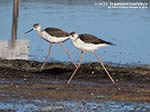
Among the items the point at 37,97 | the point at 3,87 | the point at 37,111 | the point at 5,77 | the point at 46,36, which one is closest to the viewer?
the point at 37,111

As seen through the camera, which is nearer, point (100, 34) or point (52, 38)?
point (52, 38)

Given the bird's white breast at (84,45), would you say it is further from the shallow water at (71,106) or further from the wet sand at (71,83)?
the shallow water at (71,106)

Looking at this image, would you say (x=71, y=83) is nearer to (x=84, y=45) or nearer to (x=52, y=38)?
(x=84, y=45)

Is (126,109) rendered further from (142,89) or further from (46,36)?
(46,36)

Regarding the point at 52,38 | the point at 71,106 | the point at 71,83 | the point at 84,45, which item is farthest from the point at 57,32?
the point at 71,106

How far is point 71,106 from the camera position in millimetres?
12211

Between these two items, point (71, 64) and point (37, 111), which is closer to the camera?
point (37, 111)

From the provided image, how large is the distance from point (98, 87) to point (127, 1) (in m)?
51.7

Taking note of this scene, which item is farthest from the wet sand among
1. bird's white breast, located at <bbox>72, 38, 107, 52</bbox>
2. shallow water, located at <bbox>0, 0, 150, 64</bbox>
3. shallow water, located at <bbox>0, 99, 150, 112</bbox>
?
shallow water, located at <bbox>0, 0, 150, 64</bbox>

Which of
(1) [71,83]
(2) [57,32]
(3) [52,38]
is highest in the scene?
(2) [57,32]

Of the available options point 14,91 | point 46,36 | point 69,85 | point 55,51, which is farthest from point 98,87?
point 55,51

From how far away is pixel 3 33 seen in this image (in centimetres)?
3105

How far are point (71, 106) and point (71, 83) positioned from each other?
10.9ft

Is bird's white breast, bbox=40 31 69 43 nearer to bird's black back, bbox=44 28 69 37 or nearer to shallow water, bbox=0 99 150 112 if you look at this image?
bird's black back, bbox=44 28 69 37
